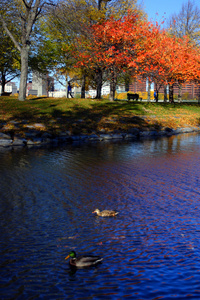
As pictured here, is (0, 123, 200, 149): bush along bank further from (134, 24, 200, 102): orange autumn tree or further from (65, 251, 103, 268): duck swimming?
(65, 251, 103, 268): duck swimming

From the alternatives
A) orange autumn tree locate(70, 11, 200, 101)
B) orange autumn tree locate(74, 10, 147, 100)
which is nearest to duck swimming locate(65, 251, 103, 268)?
orange autumn tree locate(70, 11, 200, 101)

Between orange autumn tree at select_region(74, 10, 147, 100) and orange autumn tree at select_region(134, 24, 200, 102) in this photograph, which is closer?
orange autumn tree at select_region(74, 10, 147, 100)

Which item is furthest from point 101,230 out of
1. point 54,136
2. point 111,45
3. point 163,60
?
point 163,60

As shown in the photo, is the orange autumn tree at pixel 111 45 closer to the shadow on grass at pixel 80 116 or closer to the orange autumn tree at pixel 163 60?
the orange autumn tree at pixel 163 60

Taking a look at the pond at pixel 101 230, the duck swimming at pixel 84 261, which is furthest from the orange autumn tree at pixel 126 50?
the duck swimming at pixel 84 261

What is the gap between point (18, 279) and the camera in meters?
5.72

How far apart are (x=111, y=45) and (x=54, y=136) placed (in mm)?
16567

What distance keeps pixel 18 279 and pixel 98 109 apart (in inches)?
1090

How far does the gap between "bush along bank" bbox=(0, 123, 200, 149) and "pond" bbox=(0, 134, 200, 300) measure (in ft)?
23.3

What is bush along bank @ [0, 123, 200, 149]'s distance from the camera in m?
22.5

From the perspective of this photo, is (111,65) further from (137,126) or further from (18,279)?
(18,279)

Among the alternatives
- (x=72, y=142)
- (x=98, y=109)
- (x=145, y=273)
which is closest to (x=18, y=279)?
(x=145, y=273)

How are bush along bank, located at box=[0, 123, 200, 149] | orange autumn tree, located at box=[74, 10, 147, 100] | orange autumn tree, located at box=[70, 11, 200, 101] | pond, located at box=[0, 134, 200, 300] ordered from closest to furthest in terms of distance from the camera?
pond, located at box=[0, 134, 200, 300]
bush along bank, located at box=[0, 123, 200, 149]
orange autumn tree, located at box=[74, 10, 147, 100]
orange autumn tree, located at box=[70, 11, 200, 101]

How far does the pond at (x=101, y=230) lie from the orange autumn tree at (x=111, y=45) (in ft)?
72.9
